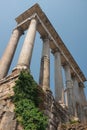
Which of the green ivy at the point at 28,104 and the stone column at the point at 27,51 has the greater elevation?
the stone column at the point at 27,51

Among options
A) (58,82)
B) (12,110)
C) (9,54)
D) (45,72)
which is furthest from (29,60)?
(12,110)

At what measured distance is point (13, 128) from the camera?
46.6ft

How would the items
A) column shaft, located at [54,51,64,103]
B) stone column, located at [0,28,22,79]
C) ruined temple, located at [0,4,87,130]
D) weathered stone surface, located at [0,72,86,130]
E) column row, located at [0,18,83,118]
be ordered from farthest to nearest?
column shaft, located at [54,51,64,103], stone column, located at [0,28,22,79], column row, located at [0,18,83,118], ruined temple, located at [0,4,87,130], weathered stone surface, located at [0,72,86,130]

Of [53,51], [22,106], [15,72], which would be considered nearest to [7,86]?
[15,72]

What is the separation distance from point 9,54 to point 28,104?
11.0 m

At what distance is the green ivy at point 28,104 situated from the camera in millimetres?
14891

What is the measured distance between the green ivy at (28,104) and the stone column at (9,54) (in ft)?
16.3

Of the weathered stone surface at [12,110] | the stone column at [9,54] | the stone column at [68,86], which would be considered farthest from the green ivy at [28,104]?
the stone column at [68,86]

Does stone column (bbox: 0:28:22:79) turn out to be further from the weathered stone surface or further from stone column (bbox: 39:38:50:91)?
stone column (bbox: 39:38:50:91)

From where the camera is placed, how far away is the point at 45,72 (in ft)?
80.1

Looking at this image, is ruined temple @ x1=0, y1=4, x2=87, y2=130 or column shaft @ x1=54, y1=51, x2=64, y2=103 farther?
column shaft @ x1=54, y1=51, x2=64, y2=103

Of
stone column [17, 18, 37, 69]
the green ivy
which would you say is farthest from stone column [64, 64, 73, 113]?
the green ivy

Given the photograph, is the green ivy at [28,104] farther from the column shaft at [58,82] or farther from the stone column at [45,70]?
the column shaft at [58,82]

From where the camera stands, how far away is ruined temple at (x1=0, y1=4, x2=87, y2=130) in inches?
698
